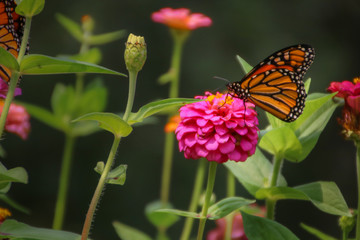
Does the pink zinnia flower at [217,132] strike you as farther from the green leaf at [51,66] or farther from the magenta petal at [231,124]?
the green leaf at [51,66]

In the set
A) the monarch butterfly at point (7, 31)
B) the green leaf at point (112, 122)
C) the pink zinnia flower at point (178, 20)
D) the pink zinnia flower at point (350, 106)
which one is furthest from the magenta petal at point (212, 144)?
the pink zinnia flower at point (178, 20)

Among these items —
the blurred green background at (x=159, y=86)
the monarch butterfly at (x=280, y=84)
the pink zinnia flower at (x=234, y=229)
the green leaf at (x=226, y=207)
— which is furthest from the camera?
the blurred green background at (x=159, y=86)

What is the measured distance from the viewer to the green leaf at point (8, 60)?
692mm

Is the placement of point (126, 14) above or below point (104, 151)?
above

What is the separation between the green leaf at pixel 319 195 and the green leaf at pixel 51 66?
1.07 feet

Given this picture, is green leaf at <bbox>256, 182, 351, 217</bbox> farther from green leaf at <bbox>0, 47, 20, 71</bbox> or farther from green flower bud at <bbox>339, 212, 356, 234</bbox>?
green leaf at <bbox>0, 47, 20, 71</bbox>

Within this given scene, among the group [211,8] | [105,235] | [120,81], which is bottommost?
[105,235]

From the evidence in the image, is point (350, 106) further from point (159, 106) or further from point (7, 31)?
point (7, 31)

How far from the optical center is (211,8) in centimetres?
316

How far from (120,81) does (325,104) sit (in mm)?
1946

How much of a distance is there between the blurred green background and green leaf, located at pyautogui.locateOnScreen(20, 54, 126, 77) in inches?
72.3

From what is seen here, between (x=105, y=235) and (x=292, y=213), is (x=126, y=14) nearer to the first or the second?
(x=105, y=235)

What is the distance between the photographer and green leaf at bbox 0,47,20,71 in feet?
2.27

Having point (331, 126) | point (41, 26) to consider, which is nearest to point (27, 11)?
point (41, 26)
